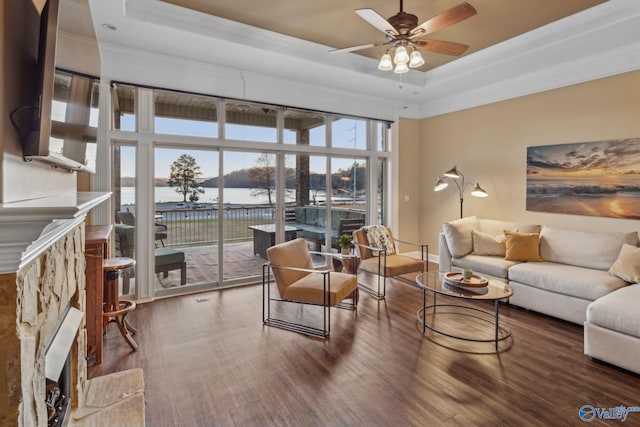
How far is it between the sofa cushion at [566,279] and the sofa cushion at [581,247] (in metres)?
0.11

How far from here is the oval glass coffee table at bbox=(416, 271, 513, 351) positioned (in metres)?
3.24

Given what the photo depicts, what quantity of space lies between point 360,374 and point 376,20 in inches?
110

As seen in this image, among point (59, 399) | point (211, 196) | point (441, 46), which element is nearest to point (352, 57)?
point (441, 46)

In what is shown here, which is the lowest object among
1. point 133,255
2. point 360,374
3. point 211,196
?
point 360,374

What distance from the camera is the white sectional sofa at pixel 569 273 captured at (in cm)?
275

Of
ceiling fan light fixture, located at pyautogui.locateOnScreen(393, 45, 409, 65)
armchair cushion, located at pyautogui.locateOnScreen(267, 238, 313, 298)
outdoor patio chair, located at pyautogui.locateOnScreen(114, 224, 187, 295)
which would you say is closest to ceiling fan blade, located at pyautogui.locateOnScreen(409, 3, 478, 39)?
ceiling fan light fixture, located at pyautogui.locateOnScreen(393, 45, 409, 65)

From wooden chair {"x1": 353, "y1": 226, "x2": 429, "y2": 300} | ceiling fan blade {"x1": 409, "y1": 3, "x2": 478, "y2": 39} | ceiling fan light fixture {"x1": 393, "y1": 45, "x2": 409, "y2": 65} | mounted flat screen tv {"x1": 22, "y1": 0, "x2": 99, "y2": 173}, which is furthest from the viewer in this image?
wooden chair {"x1": 353, "y1": 226, "x2": 429, "y2": 300}

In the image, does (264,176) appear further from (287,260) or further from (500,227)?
(500,227)

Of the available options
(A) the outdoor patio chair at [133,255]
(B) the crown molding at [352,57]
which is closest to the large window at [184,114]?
(B) the crown molding at [352,57]

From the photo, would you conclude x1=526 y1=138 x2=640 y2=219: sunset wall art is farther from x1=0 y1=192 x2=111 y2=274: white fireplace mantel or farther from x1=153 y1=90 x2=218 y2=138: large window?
x1=0 y1=192 x2=111 y2=274: white fireplace mantel

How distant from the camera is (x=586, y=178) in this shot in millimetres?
4344

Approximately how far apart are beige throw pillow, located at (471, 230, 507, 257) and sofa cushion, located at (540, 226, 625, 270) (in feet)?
1.53

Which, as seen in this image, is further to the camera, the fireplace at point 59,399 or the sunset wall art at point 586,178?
the sunset wall art at point 586,178

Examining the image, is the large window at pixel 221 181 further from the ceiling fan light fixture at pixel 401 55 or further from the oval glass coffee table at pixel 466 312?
the ceiling fan light fixture at pixel 401 55
